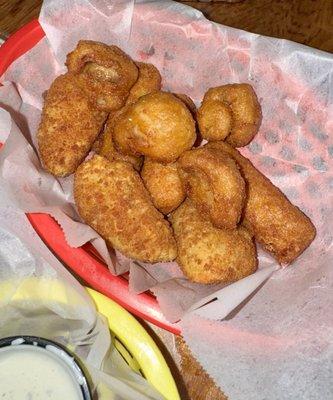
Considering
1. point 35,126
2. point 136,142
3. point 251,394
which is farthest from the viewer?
point 35,126

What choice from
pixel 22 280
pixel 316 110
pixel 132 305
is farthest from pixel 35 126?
pixel 316 110

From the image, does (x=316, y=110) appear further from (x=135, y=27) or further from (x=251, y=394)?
(x=251, y=394)

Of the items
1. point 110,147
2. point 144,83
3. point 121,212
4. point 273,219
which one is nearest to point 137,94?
point 144,83

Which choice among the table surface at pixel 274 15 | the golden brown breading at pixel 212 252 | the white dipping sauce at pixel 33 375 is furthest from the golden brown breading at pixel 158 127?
the table surface at pixel 274 15

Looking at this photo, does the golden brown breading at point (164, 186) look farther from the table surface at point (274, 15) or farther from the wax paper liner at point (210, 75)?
the table surface at point (274, 15)

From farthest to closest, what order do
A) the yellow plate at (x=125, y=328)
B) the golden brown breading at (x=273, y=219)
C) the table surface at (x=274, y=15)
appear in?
1. the table surface at (x=274, y=15)
2. the golden brown breading at (x=273, y=219)
3. the yellow plate at (x=125, y=328)

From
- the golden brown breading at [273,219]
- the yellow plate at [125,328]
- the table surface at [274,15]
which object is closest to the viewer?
the yellow plate at [125,328]

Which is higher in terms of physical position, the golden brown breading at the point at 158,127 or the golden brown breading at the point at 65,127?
the golden brown breading at the point at 65,127
